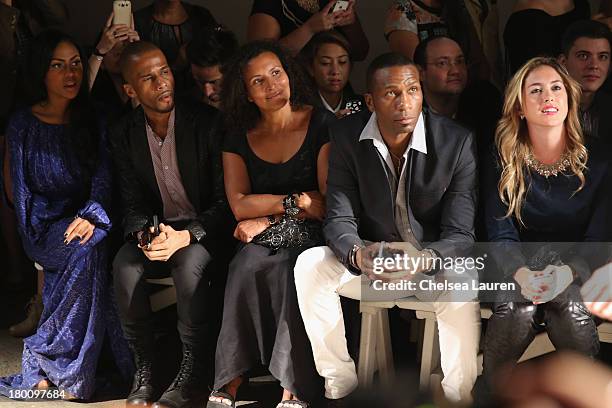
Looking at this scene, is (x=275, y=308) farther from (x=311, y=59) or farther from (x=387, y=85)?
(x=311, y=59)

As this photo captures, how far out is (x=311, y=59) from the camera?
417cm

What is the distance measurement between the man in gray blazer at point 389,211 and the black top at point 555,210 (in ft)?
0.26

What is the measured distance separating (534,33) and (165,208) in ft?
5.31

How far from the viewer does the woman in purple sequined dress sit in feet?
12.7

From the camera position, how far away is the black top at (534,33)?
3951mm

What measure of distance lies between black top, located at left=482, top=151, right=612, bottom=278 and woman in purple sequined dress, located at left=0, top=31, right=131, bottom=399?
1.51m

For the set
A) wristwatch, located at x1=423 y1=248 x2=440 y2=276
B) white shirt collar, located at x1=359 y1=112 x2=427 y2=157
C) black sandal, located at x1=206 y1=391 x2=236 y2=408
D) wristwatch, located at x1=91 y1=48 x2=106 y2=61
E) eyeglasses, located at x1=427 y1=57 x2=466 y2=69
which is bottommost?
black sandal, located at x1=206 y1=391 x2=236 y2=408

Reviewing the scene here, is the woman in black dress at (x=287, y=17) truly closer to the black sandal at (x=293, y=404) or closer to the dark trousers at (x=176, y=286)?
the dark trousers at (x=176, y=286)

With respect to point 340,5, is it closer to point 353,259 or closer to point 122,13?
point 122,13

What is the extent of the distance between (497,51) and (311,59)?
0.85 metres

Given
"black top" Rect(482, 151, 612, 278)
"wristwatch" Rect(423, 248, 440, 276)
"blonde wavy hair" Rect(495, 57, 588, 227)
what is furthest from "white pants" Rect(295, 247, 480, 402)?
"blonde wavy hair" Rect(495, 57, 588, 227)

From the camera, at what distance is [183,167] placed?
12.8 feet

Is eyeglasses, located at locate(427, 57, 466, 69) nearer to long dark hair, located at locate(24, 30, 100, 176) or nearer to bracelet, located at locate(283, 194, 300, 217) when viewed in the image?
bracelet, located at locate(283, 194, 300, 217)

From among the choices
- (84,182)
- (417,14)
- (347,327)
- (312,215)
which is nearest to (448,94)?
(417,14)
